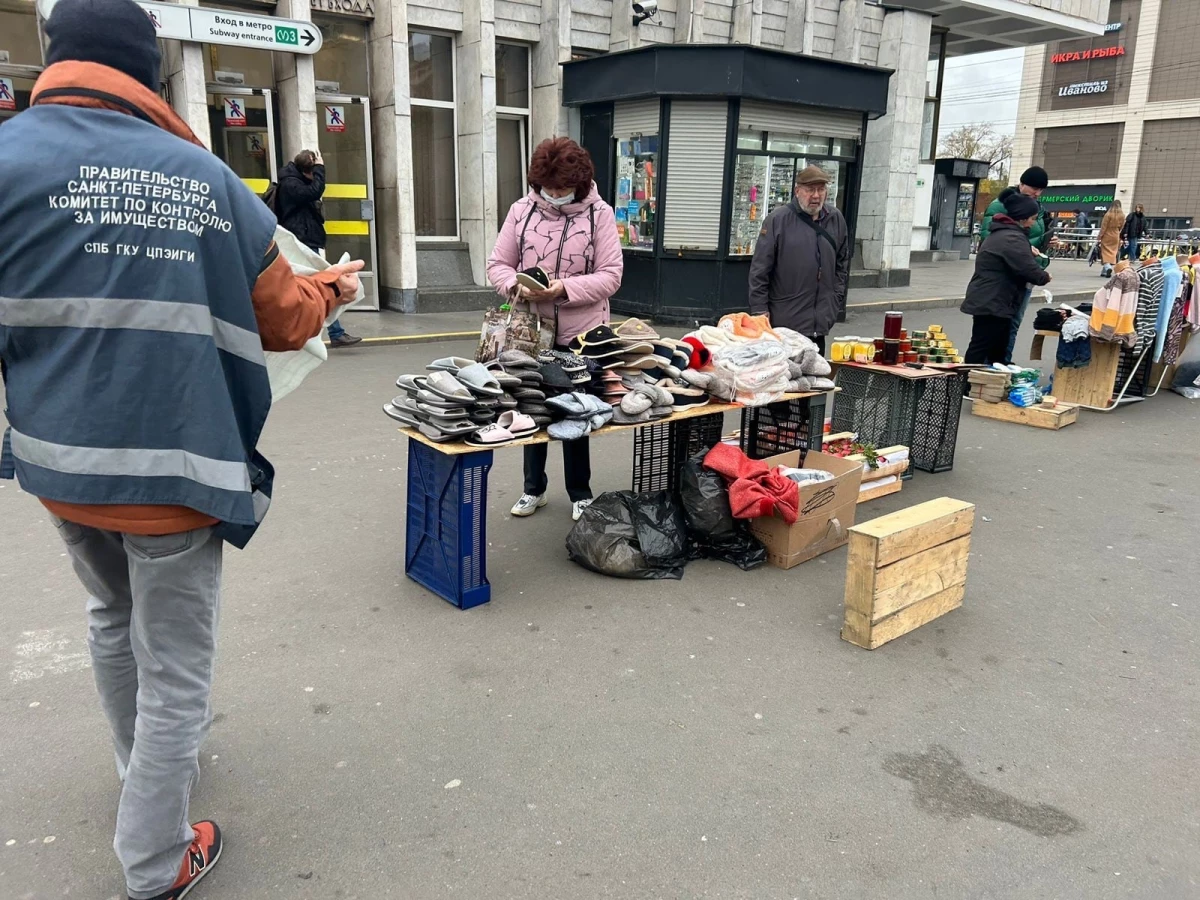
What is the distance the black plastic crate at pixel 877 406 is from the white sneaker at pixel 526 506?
2512 millimetres

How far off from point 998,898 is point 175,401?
239cm

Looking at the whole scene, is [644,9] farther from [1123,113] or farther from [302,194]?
[1123,113]

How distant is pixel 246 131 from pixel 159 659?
11558 millimetres

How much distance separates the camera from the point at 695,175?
12.3 m

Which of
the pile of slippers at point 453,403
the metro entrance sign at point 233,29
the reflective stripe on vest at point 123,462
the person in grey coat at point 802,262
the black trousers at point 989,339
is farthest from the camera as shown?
the metro entrance sign at point 233,29

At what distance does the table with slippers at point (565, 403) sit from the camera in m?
3.80

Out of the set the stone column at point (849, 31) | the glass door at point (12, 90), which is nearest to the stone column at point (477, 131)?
the glass door at point (12, 90)

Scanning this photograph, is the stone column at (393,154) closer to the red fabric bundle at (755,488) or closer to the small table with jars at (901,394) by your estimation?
the small table with jars at (901,394)

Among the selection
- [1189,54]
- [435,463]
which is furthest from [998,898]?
[1189,54]

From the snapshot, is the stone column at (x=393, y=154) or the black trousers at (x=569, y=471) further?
the stone column at (x=393, y=154)

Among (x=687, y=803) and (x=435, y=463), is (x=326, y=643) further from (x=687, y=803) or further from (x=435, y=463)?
(x=687, y=803)

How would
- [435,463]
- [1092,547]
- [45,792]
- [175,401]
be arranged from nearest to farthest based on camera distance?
[175,401], [45,792], [435,463], [1092,547]

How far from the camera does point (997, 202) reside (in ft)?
25.7

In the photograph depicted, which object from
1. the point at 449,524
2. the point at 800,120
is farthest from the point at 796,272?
the point at 800,120
